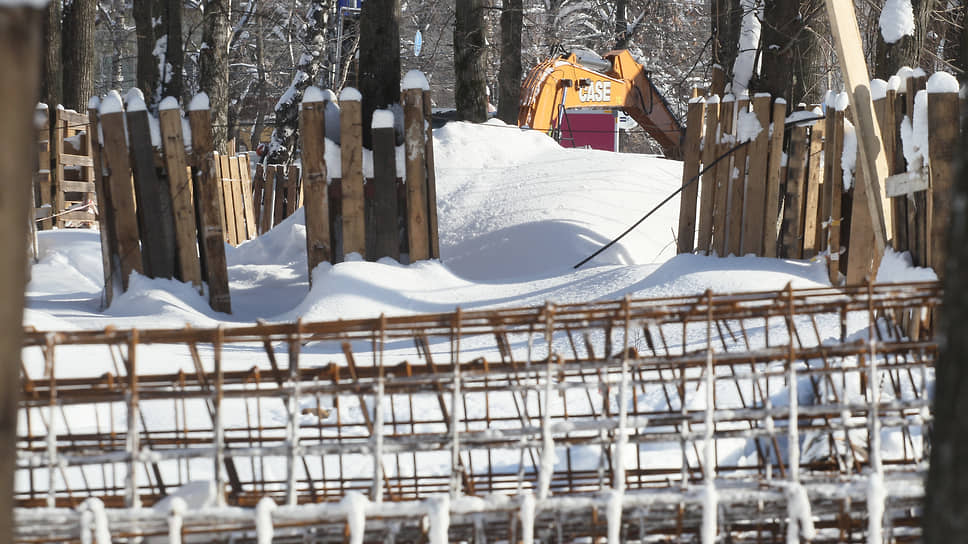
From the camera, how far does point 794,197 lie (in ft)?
23.7

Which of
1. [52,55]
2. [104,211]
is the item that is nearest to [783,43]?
[104,211]

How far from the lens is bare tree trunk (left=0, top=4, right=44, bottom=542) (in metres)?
1.15

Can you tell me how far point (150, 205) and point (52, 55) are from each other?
23.9 ft

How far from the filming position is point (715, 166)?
7453mm

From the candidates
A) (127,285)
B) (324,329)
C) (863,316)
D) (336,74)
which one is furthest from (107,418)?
(336,74)

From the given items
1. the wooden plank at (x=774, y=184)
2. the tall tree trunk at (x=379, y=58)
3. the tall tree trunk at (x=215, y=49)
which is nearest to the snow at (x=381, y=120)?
the tall tree trunk at (x=379, y=58)

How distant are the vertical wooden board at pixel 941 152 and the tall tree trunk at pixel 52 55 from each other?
11.1 meters

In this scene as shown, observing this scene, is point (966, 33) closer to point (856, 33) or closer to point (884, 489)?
point (856, 33)

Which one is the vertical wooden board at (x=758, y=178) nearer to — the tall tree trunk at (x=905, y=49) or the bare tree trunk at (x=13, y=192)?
the tall tree trunk at (x=905, y=49)

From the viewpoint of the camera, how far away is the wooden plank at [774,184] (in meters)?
7.07

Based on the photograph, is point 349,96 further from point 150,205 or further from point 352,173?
point 150,205

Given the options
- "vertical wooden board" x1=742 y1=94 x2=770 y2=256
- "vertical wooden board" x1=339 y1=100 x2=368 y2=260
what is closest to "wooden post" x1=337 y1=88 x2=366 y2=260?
"vertical wooden board" x1=339 y1=100 x2=368 y2=260

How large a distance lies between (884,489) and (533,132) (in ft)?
28.6

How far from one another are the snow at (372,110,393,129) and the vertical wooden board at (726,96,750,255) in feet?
8.85
